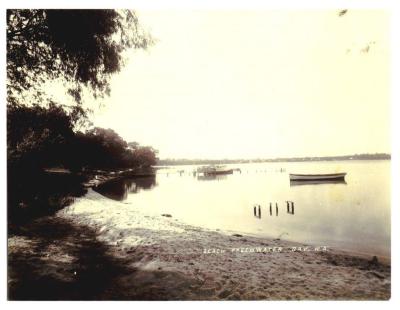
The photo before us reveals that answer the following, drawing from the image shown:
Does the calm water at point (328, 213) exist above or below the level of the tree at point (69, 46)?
below

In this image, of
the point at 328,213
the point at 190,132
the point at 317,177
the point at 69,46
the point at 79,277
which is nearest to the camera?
the point at 79,277

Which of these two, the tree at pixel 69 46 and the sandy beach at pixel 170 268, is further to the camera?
the tree at pixel 69 46

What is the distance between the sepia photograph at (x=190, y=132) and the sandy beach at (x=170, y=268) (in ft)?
0.05

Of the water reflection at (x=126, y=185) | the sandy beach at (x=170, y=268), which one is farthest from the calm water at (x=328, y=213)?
the sandy beach at (x=170, y=268)

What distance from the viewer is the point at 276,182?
9703 millimetres

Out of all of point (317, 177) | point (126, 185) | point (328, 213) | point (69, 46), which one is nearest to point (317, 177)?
point (317, 177)

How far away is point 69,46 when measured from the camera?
3838mm

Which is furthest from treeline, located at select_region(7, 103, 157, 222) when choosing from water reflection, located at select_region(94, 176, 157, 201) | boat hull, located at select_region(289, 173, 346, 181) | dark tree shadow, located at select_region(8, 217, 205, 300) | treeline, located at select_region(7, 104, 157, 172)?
boat hull, located at select_region(289, 173, 346, 181)

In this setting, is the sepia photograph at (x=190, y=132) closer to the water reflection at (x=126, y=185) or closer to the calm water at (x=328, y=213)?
the calm water at (x=328, y=213)

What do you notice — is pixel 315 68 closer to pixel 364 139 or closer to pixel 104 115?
pixel 364 139

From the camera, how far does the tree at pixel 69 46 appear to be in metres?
3.64

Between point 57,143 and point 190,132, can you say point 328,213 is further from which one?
point 57,143

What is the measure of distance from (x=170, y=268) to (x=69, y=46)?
2.99 m
